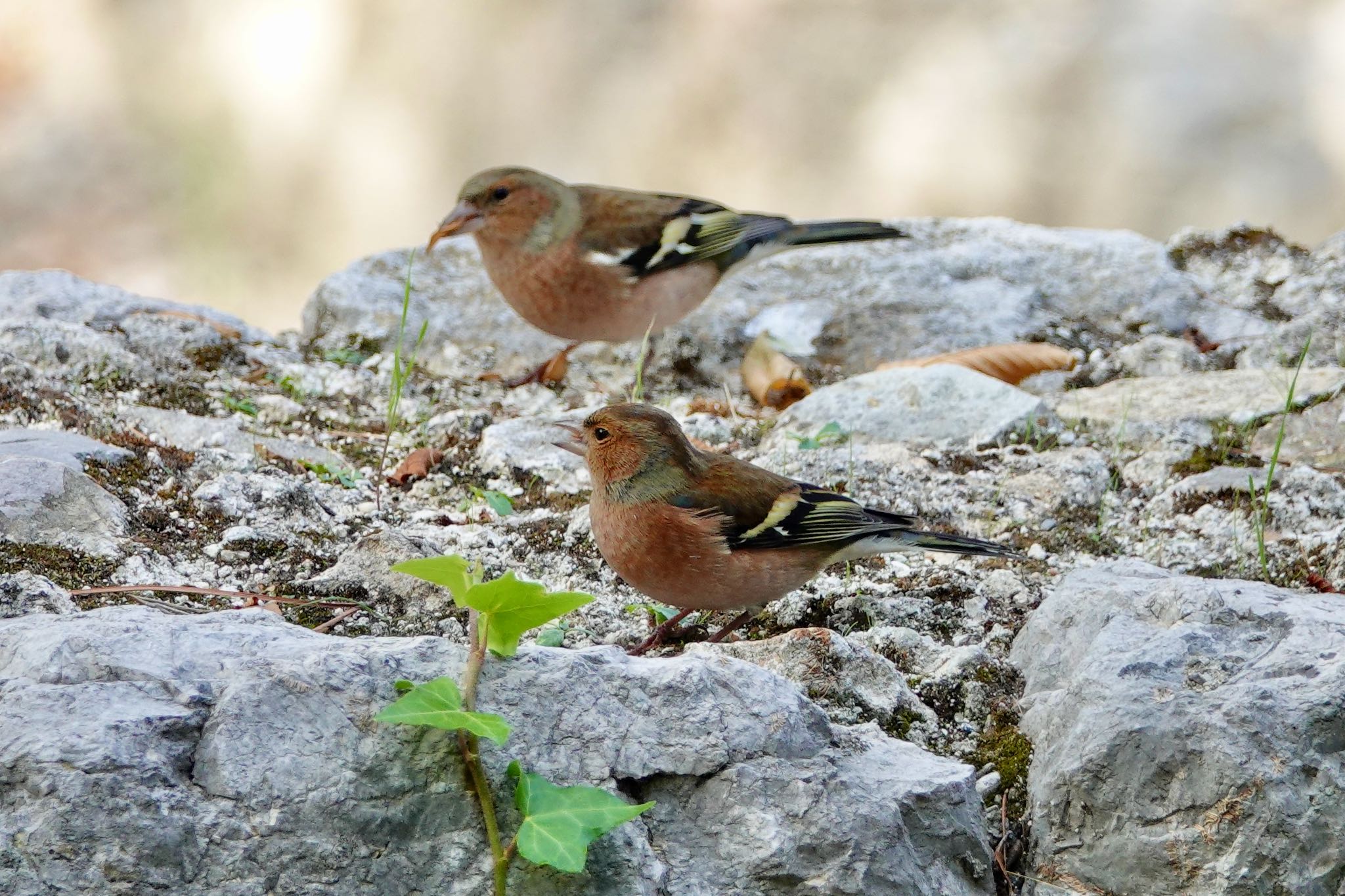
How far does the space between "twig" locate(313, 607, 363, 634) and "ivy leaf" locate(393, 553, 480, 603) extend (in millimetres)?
915

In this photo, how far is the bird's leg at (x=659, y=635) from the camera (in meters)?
3.16

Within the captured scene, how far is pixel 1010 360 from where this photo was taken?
5.18 metres

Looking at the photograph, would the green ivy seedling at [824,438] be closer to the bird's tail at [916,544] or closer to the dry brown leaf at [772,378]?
the bird's tail at [916,544]

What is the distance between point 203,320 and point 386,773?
3555mm

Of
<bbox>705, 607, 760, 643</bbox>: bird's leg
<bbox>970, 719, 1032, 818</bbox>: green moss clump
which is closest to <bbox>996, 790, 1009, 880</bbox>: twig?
<bbox>970, 719, 1032, 818</bbox>: green moss clump

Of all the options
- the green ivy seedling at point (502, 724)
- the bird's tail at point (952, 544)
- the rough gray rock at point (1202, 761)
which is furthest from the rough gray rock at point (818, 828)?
the bird's tail at point (952, 544)

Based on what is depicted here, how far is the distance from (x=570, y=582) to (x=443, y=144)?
24.4 feet

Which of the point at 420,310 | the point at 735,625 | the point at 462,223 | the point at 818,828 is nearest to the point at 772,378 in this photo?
the point at 462,223

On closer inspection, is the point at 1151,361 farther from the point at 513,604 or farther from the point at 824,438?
the point at 513,604

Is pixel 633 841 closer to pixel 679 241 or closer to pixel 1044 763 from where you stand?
pixel 1044 763

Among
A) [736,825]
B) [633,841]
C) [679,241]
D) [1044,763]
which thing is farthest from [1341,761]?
[679,241]

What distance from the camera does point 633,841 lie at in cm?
202

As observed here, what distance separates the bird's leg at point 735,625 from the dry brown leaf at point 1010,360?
6.06ft

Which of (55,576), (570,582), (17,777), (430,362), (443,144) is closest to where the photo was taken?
(17,777)
